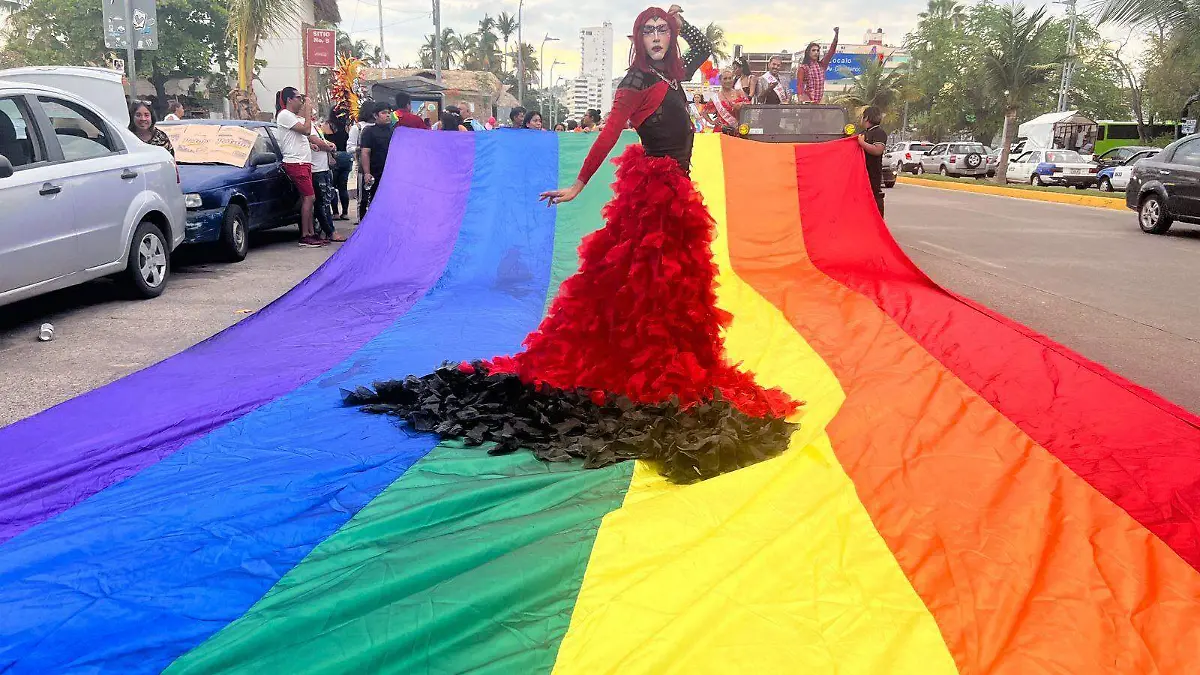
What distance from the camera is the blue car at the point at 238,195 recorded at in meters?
9.32

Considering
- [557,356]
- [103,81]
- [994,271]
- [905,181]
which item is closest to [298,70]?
[905,181]

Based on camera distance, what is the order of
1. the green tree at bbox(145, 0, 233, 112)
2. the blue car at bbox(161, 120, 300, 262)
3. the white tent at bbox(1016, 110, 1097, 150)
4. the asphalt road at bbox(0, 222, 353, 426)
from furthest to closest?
the white tent at bbox(1016, 110, 1097, 150)
the green tree at bbox(145, 0, 233, 112)
the blue car at bbox(161, 120, 300, 262)
the asphalt road at bbox(0, 222, 353, 426)

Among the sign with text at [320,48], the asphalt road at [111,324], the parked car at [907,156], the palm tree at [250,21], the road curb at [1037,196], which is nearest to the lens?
the asphalt road at [111,324]

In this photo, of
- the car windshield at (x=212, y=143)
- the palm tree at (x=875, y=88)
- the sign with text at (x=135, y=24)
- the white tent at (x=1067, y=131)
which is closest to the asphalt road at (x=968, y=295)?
the car windshield at (x=212, y=143)

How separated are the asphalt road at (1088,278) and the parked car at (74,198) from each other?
7246mm

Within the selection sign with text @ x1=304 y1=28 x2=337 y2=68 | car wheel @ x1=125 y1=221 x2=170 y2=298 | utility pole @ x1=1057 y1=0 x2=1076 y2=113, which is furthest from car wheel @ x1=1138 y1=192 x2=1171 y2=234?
utility pole @ x1=1057 y1=0 x2=1076 y2=113

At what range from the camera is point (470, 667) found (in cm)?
218

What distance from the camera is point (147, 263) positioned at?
7.55 m

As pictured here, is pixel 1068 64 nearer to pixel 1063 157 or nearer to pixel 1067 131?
pixel 1067 131

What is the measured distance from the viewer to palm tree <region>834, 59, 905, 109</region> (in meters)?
49.9

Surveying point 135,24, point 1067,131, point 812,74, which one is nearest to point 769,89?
point 812,74

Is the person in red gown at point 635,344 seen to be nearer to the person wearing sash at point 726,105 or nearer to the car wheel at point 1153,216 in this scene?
the person wearing sash at point 726,105

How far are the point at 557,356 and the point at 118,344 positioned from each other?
11.8ft

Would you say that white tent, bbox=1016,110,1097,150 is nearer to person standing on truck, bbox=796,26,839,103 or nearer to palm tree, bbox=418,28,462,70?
person standing on truck, bbox=796,26,839,103
